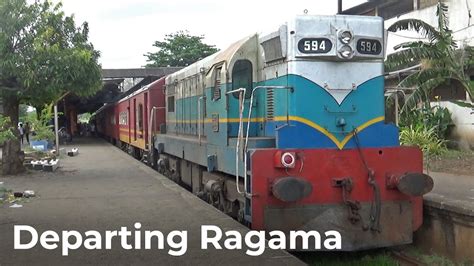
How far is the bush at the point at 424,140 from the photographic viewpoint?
584 inches

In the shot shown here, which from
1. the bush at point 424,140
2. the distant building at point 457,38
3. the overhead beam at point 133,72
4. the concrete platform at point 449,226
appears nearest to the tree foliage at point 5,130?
the concrete platform at point 449,226

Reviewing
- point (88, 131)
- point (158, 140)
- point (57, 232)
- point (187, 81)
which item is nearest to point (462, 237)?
point (57, 232)

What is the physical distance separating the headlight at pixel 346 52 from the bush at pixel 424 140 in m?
8.38

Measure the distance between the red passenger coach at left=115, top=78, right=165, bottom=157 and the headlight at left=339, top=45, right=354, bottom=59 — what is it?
9163 millimetres

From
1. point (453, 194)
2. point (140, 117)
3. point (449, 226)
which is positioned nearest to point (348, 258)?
point (449, 226)

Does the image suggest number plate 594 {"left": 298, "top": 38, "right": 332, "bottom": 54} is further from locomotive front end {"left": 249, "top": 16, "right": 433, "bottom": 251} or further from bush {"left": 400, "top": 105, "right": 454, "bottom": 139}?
bush {"left": 400, "top": 105, "right": 454, "bottom": 139}

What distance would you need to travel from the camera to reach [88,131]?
55.5m

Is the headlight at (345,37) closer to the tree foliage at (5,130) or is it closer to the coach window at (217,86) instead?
the coach window at (217,86)

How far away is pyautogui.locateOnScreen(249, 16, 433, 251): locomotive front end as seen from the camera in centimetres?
670

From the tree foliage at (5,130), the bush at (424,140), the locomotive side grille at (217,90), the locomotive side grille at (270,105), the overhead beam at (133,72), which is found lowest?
the bush at (424,140)

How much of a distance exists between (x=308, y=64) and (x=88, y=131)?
5128cm

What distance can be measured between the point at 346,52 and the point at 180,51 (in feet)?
128

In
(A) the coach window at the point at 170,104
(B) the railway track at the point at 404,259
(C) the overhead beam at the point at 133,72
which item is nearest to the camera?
(B) the railway track at the point at 404,259

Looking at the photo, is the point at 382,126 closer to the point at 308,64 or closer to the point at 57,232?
the point at 308,64
